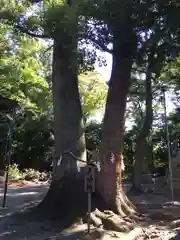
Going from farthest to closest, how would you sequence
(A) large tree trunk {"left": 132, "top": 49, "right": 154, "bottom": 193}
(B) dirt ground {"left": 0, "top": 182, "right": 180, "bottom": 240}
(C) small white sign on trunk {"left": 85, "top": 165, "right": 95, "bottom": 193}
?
(A) large tree trunk {"left": 132, "top": 49, "right": 154, "bottom": 193} → (C) small white sign on trunk {"left": 85, "top": 165, "right": 95, "bottom": 193} → (B) dirt ground {"left": 0, "top": 182, "right": 180, "bottom": 240}

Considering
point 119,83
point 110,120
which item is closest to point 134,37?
point 119,83

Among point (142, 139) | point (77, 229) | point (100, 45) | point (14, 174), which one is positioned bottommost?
point (77, 229)

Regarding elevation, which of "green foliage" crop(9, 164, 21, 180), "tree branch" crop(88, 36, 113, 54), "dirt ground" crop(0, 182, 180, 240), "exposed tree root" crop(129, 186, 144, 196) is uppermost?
"tree branch" crop(88, 36, 113, 54)

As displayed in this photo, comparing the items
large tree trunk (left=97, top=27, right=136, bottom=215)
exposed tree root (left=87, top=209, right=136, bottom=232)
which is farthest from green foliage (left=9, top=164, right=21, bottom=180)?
exposed tree root (left=87, top=209, right=136, bottom=232)

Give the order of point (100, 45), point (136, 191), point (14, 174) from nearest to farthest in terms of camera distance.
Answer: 1. point (100, 45)
2. point (136, 191)
3. point (14, 174)

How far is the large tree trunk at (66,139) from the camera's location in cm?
903

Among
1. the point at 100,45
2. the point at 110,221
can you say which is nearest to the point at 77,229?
the point at 110,221

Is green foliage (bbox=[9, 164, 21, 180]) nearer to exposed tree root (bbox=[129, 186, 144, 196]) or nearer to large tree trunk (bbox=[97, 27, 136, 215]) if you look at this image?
exposed tree root (bbox=[129, 186, 144, 196])

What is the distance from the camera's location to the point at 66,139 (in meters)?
9.48

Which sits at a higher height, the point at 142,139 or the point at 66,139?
the point at 142,139

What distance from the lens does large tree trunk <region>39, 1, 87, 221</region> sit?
29.6 feet

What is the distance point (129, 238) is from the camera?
7.20m

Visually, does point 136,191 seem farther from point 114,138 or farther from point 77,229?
point 77,229

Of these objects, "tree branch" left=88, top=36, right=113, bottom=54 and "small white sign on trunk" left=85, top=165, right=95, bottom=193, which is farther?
"tree branch" left=88, top=36, right=113, bottom=54
